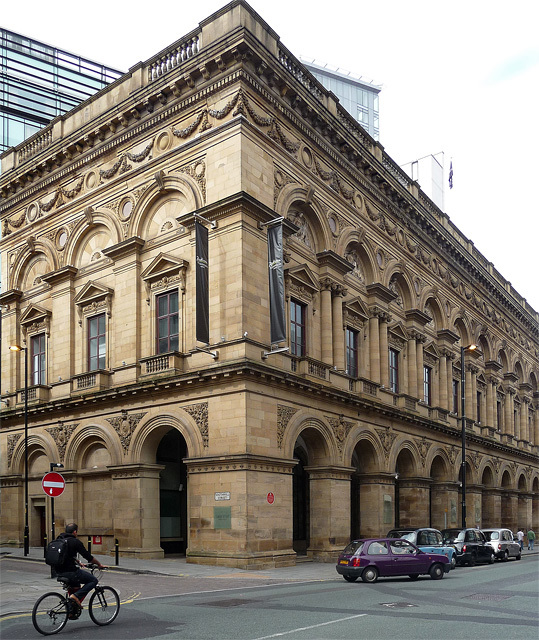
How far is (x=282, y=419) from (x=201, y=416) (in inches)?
125

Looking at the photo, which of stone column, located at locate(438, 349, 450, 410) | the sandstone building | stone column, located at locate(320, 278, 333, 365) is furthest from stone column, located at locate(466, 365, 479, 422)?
stone column, located at locate(320, 278, 333, 365)

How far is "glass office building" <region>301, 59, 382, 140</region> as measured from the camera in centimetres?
13200

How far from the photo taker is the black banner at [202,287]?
27875mm

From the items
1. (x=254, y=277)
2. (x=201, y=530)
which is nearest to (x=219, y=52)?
(x=254, y=277)

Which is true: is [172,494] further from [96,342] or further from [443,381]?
[443,381]

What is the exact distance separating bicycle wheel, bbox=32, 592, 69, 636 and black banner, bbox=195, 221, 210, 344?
15199 millimetres

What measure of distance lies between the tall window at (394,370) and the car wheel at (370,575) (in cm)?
1833

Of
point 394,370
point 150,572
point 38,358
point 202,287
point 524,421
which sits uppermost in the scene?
point 202,287

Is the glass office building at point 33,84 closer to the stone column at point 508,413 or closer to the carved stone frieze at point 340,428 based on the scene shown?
the carved stone frieze at point 340,428

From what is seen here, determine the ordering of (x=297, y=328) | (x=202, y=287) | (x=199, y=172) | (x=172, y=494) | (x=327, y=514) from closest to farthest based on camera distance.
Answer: (x=202, y=287), (x=199, y=172), (x=327, y=514), (x=297, y=328), (x=172, y=494)

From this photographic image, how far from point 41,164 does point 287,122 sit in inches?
526

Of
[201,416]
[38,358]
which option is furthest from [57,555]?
[38,358]

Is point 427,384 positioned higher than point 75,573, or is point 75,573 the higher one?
point 427,384

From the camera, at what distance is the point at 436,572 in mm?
24312
